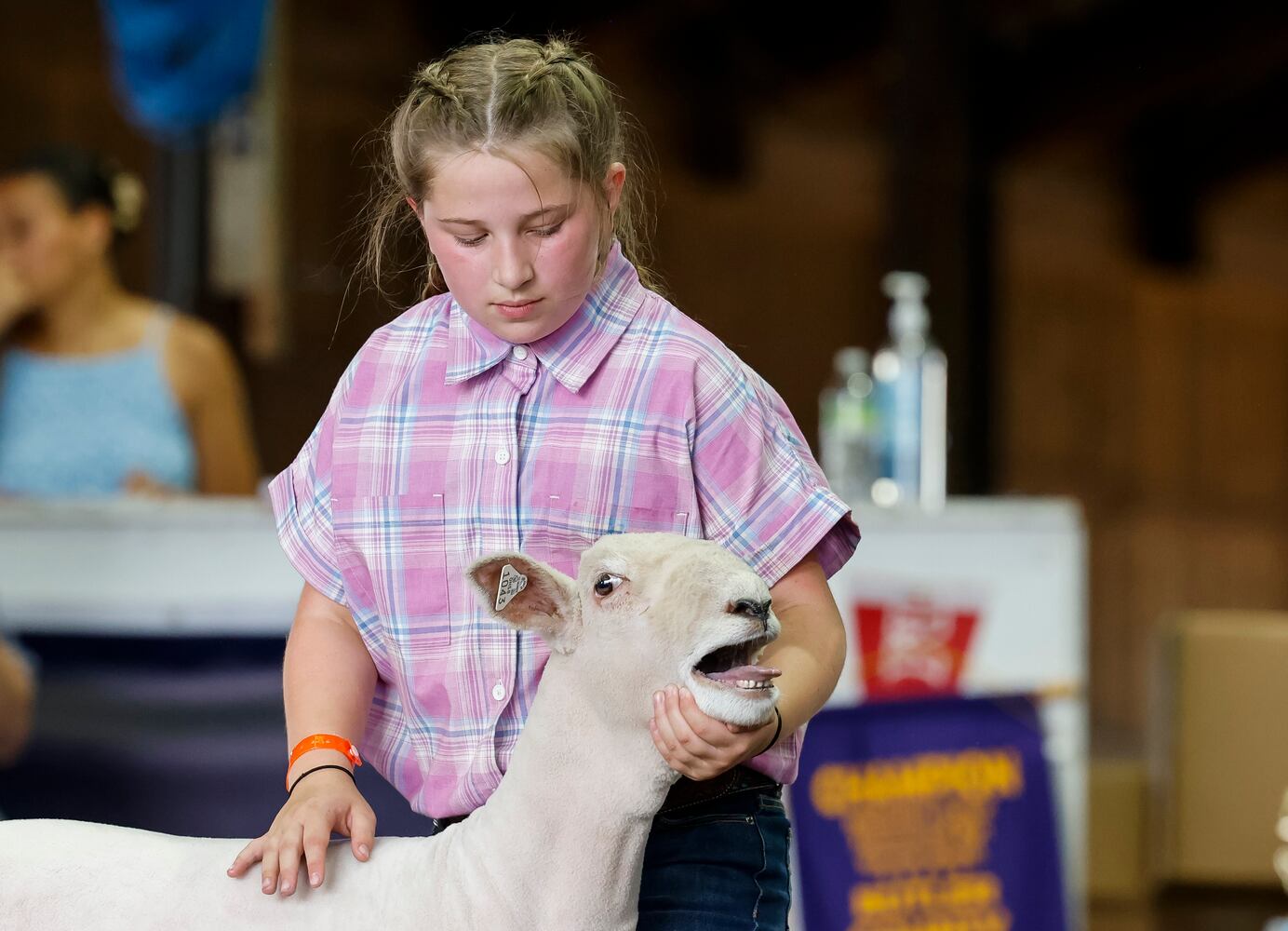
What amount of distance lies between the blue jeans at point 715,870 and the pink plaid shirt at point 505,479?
9 centimetres

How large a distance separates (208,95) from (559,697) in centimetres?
263

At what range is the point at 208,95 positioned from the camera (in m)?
3.03

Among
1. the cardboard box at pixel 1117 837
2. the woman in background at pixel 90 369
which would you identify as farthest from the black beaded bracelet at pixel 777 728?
the cardboard box at pixel 1117 837

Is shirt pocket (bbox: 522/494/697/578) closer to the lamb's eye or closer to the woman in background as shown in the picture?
the lamb's eye

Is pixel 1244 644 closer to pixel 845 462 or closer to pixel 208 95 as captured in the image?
pixel 845 462

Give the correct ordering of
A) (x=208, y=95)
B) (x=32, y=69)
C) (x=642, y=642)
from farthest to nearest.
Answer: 1. (x=32, y=69)
2. (x=208, y=95)
3. (x=642, y=642)

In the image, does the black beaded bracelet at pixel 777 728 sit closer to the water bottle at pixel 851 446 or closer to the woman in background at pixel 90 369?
the woman in background at pixel 90 369

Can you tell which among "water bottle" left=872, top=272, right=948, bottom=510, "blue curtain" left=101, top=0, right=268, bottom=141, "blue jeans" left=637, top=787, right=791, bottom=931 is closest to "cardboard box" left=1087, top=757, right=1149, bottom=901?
"water bottle" left=872, top=272, right=948, bottom=510

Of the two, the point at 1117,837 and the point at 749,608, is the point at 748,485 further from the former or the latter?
the point at 1117,837

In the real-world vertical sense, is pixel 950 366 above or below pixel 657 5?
below

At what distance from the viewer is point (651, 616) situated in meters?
0.63

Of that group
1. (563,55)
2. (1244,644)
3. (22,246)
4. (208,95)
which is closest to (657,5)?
(208,95)

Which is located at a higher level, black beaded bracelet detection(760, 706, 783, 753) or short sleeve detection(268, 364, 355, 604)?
short sleeve detection(268, 364, 355, 604)

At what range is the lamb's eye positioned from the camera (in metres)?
0.64
